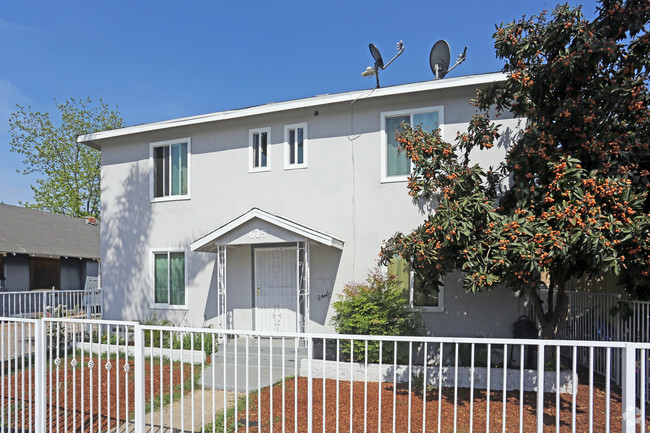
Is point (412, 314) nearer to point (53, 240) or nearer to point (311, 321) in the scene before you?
point (311, 321)

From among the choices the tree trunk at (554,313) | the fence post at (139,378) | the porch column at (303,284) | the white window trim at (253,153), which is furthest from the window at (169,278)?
the tree trunk at (554,313)

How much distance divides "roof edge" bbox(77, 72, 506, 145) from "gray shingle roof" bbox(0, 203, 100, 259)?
9.86 m

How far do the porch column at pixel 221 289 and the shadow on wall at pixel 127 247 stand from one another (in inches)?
95.2

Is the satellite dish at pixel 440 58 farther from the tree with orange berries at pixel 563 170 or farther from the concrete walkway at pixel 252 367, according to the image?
the concrete walkway at pixel 252 367

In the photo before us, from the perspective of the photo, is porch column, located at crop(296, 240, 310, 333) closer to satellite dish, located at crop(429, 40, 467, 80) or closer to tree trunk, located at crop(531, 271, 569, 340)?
tree trunk, located at crop(531, 271, 569, 340)

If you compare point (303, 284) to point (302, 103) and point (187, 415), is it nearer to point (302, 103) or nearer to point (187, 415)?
point (187, 415)

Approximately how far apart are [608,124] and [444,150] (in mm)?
2175

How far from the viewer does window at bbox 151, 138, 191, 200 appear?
11078mm

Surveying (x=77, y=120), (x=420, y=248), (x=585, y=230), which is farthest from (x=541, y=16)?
(x=77, y=120)

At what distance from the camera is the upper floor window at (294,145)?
9938 millimetres

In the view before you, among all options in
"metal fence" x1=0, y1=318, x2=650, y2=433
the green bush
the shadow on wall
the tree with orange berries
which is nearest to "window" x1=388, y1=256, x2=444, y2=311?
the green bush

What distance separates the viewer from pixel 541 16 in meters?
6.02

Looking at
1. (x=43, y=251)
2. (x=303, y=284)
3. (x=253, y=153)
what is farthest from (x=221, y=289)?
(x=43, y=251)

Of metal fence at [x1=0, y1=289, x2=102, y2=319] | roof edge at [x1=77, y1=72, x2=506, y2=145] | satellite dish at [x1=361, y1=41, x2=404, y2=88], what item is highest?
satellite dish at [x1=361, y1=41, x2=404, y2=88]
